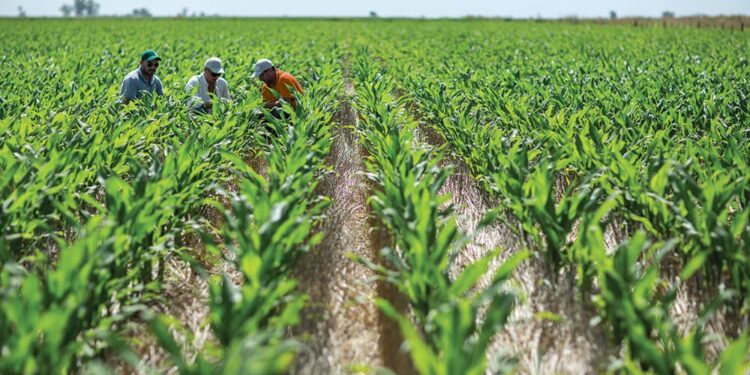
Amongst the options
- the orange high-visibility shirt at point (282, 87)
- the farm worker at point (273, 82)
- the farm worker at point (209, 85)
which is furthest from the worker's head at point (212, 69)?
the orange high-visibility shirt at point (282, 87)

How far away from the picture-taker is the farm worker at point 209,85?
6297 mm

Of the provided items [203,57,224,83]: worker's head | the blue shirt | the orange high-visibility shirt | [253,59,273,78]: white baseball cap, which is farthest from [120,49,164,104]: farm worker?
the orange high-visibility shirt

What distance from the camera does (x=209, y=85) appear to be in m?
6.62

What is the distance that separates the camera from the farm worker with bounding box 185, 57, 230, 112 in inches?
248

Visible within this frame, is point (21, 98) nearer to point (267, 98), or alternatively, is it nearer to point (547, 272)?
point (267, 98)

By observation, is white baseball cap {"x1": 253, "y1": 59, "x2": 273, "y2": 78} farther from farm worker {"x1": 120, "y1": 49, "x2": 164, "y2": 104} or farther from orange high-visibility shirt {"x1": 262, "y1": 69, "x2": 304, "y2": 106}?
farm worker {"x1": 120, "y1": 49, "x2": 164, "y2": 104}

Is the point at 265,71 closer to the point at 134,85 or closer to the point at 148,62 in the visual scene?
the point at 148,62

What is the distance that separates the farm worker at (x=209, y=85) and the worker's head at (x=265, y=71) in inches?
14.8

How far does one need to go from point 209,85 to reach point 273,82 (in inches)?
27.6

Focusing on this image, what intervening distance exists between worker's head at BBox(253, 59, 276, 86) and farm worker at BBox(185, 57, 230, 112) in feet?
1.24

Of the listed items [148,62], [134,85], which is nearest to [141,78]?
[134,85]

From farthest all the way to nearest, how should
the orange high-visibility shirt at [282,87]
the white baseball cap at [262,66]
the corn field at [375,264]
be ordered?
the orange high-visibility shirt at [282,87]
the white baseball cap at [262,66]
the corn field at [375,264]

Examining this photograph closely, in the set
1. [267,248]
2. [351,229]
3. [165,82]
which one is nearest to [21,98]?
[165,82]

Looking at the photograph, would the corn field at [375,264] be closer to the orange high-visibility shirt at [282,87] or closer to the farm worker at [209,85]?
the farm worker at [209,85]
